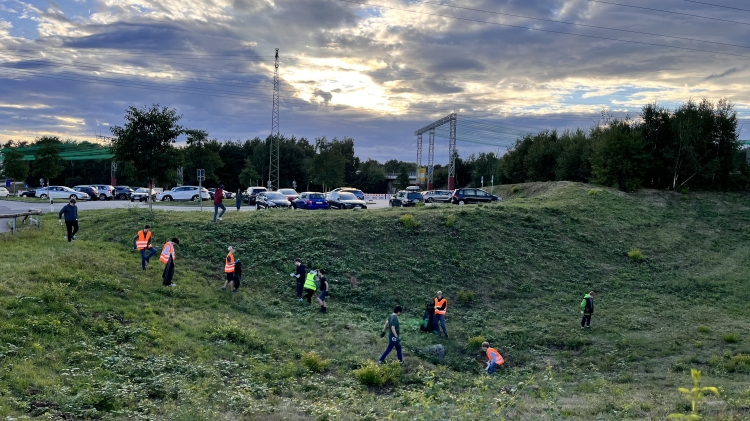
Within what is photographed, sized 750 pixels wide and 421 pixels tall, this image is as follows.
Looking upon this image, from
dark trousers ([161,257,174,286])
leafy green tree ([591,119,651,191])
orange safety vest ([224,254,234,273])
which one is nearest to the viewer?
dark trousers ([161,257,174,286])

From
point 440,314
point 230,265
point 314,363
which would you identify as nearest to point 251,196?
point 230,265

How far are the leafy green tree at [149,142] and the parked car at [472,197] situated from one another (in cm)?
2431

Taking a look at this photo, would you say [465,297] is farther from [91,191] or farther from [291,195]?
[91,191]

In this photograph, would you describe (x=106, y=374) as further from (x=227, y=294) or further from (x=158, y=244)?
(x=158, y=244)

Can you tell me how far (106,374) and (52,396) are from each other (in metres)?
1.38

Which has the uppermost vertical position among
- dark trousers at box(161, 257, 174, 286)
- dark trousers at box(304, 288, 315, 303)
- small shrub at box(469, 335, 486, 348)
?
dark trousers at box(161, 257, 174, 286)

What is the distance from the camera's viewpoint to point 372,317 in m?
19.6

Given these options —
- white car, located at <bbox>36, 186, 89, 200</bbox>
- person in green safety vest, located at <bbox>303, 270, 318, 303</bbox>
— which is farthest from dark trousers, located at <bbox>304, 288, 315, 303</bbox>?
white car, located at <bbox>36, 186, 89, 200</bbox>

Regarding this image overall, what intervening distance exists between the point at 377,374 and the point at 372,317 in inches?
247

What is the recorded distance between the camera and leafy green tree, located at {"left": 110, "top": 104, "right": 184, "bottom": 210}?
28.1 m

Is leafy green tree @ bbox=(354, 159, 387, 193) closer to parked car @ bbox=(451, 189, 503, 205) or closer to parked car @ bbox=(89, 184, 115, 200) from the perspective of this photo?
parked car @ bbox=(89, 184, 115, 200)

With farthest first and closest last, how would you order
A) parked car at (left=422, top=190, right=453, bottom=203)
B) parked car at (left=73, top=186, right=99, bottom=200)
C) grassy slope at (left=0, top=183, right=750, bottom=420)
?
parked car at (left=73, top=186, right=99, bottom=200)
parked car at (left=422, top=190, right=453, bottom=203)
grassy slope at (left=0, top=183, right=750, bottom=420)

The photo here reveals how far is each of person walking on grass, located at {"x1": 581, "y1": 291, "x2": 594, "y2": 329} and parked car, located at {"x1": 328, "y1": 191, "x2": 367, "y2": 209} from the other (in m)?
22.0

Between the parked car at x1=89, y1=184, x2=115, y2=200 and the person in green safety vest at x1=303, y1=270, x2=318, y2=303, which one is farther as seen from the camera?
the parked car at x1=89, y1=184, x2=115, y2=200
